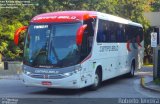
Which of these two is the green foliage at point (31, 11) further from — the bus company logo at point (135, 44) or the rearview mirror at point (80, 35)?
the rearview mirror at point (80, 35)

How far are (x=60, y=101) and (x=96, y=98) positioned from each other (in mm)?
1538

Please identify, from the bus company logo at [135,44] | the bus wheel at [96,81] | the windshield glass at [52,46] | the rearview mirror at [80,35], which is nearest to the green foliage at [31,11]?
the bus company logo at [135,44]

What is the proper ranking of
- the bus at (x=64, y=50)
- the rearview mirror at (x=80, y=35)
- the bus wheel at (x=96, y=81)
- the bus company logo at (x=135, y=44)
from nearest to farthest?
the rearview mirror at (x=80, y=35)
the bus at (x=64, y=50)
the bus wheel at (x=96, y=81)
the bus company logo at (x=135, y=44)

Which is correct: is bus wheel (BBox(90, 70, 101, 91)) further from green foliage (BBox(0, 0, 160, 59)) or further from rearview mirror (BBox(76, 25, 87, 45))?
green foliage (BBox(0, 0, 160, 59))

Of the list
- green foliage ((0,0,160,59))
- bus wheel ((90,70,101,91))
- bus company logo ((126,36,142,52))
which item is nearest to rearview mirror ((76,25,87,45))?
bus wheel ((90,70,101,91))

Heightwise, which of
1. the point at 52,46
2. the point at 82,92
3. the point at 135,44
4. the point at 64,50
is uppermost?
the point at 52,46

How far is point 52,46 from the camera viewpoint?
1695 cm

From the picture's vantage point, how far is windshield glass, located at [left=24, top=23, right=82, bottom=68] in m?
16.8

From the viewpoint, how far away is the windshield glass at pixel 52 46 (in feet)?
55.1

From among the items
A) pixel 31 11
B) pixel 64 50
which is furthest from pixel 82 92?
pixel 31 11

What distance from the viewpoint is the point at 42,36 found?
56.6ft

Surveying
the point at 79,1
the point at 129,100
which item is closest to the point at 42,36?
the point at 129,100

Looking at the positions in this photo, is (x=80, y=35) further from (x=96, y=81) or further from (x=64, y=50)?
(x=96, y=81)

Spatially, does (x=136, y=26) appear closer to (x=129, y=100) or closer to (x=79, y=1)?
(x=129, y=100)
